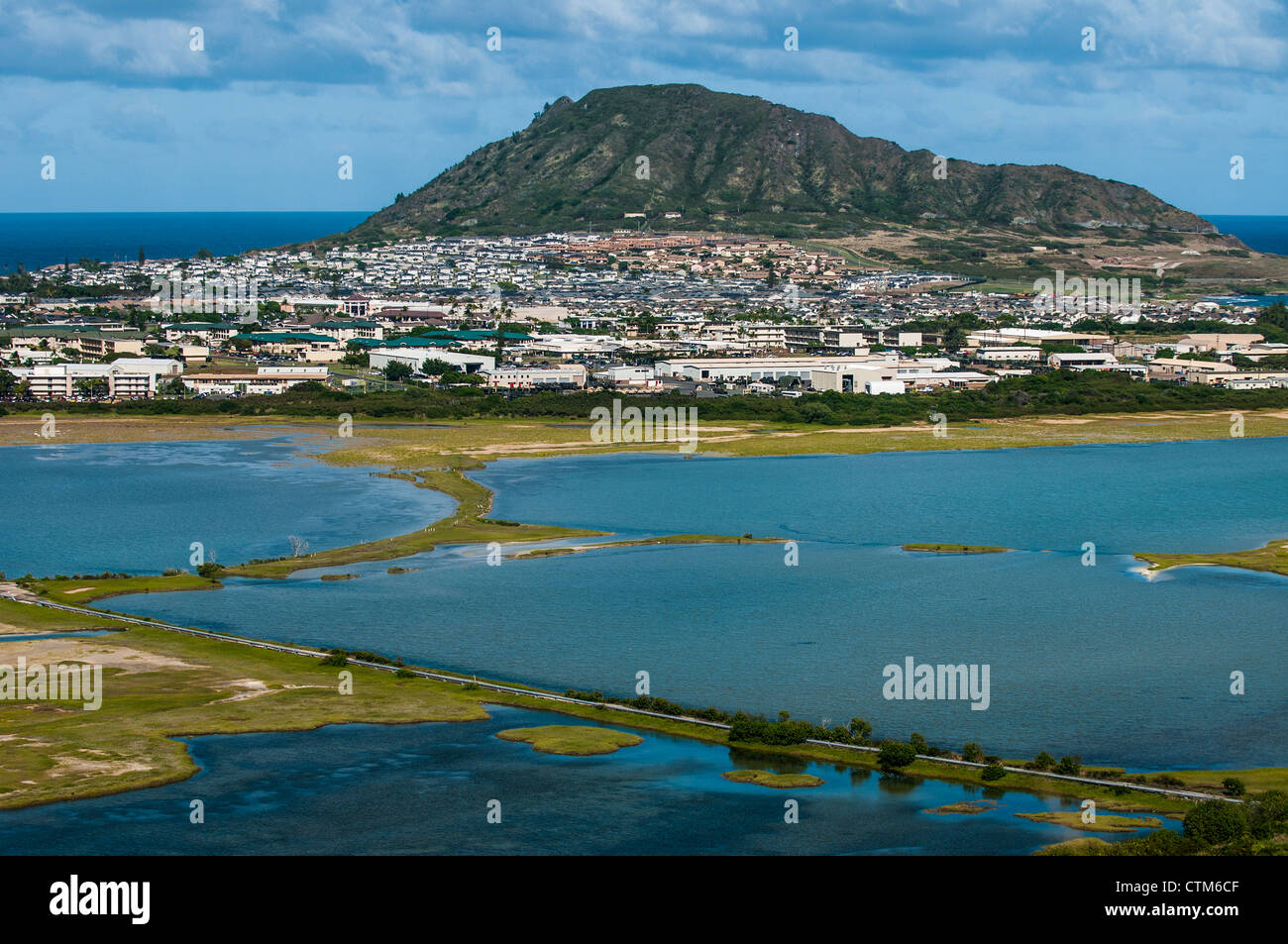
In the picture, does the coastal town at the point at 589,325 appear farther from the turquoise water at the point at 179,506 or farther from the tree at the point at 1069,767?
the tree at the point at 1069,767

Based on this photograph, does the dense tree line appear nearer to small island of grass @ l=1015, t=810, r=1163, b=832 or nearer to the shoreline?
the shoreline

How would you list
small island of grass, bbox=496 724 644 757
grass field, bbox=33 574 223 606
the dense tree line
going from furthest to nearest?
the dense tree line → grass field, bbox=33 574 223 606 → small island of grass, bbox=496 724 644 757

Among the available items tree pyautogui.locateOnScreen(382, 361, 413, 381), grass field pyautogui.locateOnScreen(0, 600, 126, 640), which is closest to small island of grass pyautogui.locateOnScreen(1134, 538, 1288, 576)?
grass field pyautogui.locateOnScreen(0, 600, 126, 640)

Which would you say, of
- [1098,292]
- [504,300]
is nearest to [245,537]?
[504,300]

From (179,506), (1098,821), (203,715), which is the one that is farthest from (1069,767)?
(179,506)

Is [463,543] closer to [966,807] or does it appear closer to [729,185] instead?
[966,807]
